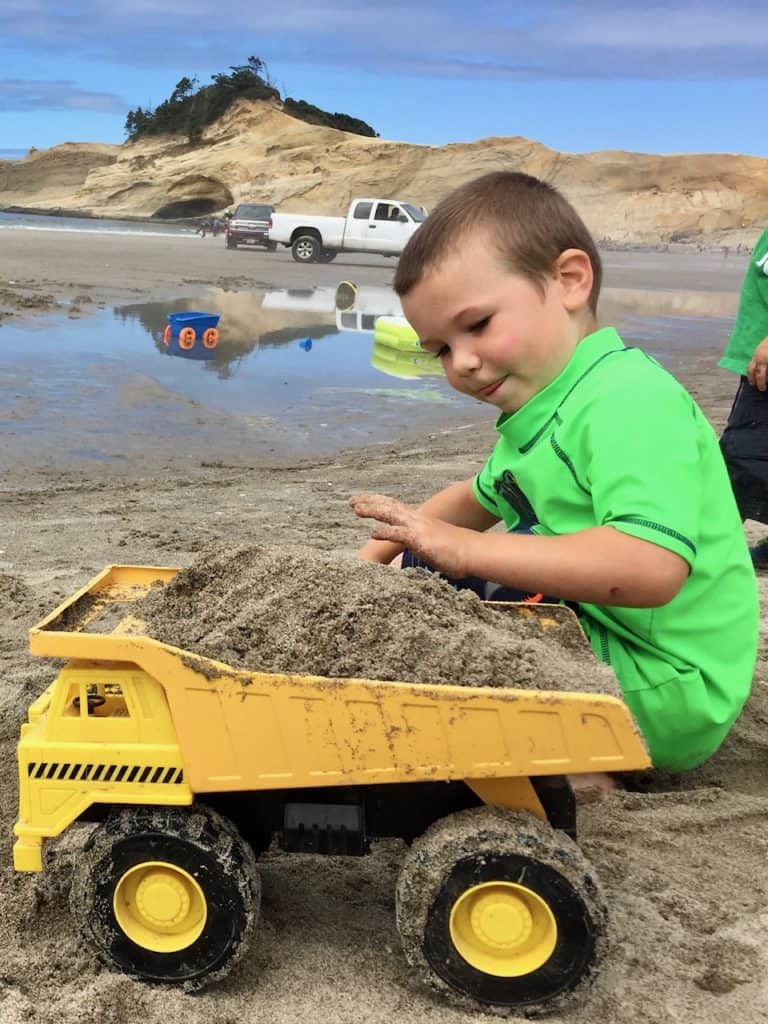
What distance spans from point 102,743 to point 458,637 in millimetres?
625

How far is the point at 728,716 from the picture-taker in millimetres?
2066

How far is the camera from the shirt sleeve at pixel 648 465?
70.0 inches

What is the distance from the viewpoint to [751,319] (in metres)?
4.18

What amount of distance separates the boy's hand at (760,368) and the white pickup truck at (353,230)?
71.8 feet

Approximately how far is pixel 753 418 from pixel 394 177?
51647 mm

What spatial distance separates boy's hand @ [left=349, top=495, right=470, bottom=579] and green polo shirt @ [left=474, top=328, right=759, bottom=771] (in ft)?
0.89

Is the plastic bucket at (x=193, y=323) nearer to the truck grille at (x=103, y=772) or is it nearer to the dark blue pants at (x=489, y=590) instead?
the dark blue pants at (x=489, y=590)

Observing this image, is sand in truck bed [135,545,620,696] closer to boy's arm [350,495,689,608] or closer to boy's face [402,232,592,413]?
boy's arm [350,495,689,608]

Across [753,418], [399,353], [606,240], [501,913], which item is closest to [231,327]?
[399,353]

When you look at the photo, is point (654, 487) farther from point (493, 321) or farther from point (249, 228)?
point (249, 228)

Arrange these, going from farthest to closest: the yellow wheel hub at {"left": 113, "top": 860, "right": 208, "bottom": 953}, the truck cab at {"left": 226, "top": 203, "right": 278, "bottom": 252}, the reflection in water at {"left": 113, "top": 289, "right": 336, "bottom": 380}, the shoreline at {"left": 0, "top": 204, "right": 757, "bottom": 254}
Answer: the shoreline at {"left": 0, "top": 204, "right": 757, "bottom": 254} < the truck cab at {"left": 226, "top": 203, "right": 278, "bottom": 252} < the reflection in water at {"left": 113, "top": 289, "right": 336, "bottom": 380} < the yellow wheel hub at {"left": 113, "top": 860, "right": 208, "bottom": 953}

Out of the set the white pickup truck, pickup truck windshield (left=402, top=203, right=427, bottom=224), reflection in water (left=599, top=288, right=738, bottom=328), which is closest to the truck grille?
reflection in water (left=599, top=288, right=738, bottom=328)

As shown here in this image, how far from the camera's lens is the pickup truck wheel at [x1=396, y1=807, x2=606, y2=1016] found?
1.60 m

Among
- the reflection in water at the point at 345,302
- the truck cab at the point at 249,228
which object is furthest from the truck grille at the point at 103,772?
the truck cab at the point at 249,228
